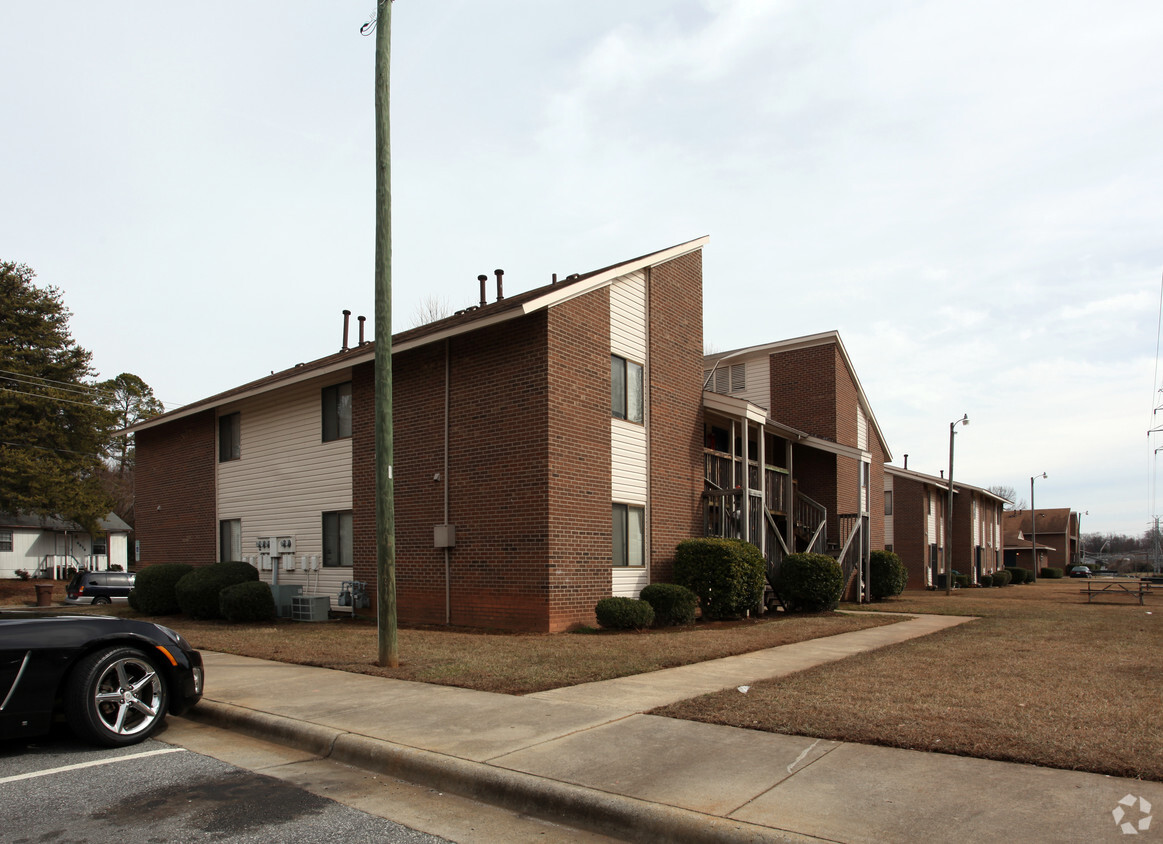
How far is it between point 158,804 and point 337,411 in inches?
570

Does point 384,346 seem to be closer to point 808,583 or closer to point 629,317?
point 629,317

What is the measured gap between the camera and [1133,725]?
21.5ft

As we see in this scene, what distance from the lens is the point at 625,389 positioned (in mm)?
16922

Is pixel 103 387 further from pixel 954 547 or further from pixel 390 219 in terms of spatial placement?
pixel 954 547

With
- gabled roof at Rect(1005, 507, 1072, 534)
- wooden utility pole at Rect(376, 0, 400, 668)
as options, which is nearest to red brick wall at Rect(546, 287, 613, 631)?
wooden utility pole at Rect(376, 0, 400, 668)

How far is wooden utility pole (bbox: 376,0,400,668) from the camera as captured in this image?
32.4ft

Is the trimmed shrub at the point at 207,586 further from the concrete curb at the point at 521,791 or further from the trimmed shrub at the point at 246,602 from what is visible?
the concrete curb at the point at 521,791

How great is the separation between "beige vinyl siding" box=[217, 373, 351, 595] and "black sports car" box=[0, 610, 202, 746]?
11.6 m

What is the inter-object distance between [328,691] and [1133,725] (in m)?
6.98

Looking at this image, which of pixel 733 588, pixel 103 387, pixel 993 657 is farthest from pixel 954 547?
pixel 103 387

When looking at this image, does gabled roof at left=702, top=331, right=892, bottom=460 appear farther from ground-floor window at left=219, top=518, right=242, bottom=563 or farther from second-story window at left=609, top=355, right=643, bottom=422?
ground-floor window at left=219, top=518, right=242, bottom=563

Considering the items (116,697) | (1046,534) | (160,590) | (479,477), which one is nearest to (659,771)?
(116,697)

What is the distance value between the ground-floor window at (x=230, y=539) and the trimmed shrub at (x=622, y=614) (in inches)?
440

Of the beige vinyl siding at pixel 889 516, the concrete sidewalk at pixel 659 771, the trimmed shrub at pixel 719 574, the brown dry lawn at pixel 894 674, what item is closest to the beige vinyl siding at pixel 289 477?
the brown dry lawn at pixel 894 674
